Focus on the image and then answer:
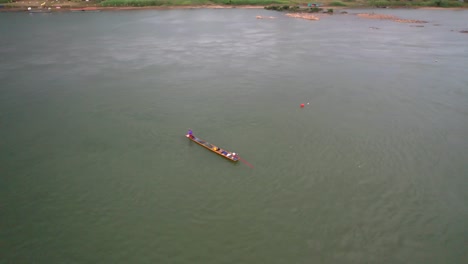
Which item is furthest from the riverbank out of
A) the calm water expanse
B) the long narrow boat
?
the long narrow boat

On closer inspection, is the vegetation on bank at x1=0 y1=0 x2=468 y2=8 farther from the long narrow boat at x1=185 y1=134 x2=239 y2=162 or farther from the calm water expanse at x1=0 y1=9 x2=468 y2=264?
the long narrow boat at x1=185 y1=134 x2=239 y2=162

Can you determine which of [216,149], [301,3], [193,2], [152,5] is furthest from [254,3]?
[216,149]

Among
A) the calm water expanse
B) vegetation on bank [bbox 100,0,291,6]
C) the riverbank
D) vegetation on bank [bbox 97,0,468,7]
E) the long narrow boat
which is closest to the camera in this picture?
the calm water expanse

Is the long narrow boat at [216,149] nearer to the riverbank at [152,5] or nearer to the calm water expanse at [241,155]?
the calm water expanse at [241,155]

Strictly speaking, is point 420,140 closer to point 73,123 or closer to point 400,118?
point 400,118

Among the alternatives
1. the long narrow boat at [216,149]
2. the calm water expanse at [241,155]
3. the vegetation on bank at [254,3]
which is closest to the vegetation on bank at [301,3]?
the vegetation on bank at [254,3]

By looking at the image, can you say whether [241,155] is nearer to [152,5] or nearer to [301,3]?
[152,5]
